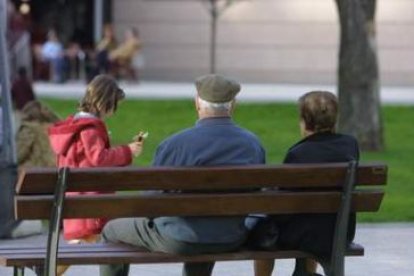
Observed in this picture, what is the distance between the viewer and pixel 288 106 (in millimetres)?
24656

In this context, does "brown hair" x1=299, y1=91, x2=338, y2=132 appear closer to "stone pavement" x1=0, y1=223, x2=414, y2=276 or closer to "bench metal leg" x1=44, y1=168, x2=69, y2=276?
"bench metal leg" x1=44, y1=168, x2=69, y2=276

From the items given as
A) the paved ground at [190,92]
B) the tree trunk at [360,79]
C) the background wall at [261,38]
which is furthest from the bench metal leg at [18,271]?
the background wall at [261,38]

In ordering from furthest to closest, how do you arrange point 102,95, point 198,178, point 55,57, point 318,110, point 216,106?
point 55,57, point 102,95, point 318,110, point 216,106, point 198,178

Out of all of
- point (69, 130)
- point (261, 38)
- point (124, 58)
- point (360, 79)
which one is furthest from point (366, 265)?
point (261, 38)

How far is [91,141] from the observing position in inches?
312

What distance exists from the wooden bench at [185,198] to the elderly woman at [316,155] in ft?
0.25

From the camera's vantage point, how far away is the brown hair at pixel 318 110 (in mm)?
7309

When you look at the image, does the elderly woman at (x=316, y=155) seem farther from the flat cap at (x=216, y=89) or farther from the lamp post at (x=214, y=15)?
the lamp post at (x=214, y=15)

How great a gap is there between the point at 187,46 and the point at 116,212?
35457mm

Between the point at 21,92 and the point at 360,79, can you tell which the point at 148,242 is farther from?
the point at 21,92

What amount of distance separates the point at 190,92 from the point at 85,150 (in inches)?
952

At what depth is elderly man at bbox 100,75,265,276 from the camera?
22.9 feet

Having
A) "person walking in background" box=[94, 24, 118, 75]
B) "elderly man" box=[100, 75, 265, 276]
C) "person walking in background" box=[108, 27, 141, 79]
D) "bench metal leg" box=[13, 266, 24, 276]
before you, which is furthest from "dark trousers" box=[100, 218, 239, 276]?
"person walking in background" box=[108, 27, 141, 79]

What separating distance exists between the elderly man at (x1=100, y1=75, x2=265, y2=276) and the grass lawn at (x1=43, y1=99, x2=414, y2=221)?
6.84 metres
